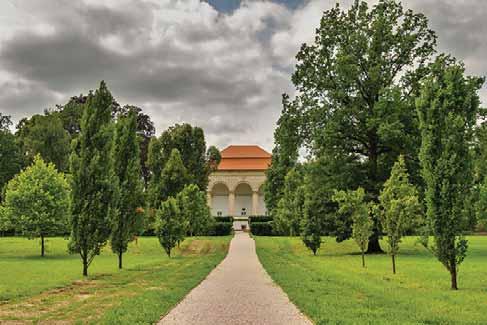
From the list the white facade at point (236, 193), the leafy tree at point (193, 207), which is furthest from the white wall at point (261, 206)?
the leafy tree at point (193, 207)

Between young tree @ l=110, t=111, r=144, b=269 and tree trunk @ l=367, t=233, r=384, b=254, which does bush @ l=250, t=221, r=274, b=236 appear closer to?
tree trunk @ l=367, t=233, r=384, b=254

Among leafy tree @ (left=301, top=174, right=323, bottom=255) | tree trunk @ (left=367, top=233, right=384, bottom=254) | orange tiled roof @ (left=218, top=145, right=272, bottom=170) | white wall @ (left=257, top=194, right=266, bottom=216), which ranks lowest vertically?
tree trunk @ (left=367, top=233, right=384, bottom=254)

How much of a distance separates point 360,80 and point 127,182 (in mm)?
13853

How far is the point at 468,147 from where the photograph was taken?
13234mm

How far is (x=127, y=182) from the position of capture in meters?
21.1

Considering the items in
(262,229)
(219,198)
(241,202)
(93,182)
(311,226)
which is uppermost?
(219,198)

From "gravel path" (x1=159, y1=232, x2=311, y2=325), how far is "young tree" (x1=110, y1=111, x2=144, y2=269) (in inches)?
270

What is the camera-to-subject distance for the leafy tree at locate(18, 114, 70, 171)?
49.9 m

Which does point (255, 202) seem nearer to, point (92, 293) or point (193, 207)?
point (193, 207)

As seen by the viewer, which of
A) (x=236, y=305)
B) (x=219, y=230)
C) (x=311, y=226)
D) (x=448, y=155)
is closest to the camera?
(x=236, y=305)

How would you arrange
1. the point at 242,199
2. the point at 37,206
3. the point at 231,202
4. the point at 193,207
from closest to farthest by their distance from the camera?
the point at 37,206, the point at 193,207, the point at 231,202, the point at 242,199

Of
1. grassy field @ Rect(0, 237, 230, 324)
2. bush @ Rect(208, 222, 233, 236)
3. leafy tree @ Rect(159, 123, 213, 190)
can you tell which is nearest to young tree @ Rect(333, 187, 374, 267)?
grassy field @ Rect(0, 237, 230, 324)

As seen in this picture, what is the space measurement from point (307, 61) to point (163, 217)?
11.8 m

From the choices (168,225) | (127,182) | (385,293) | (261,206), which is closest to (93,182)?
(127,182)
